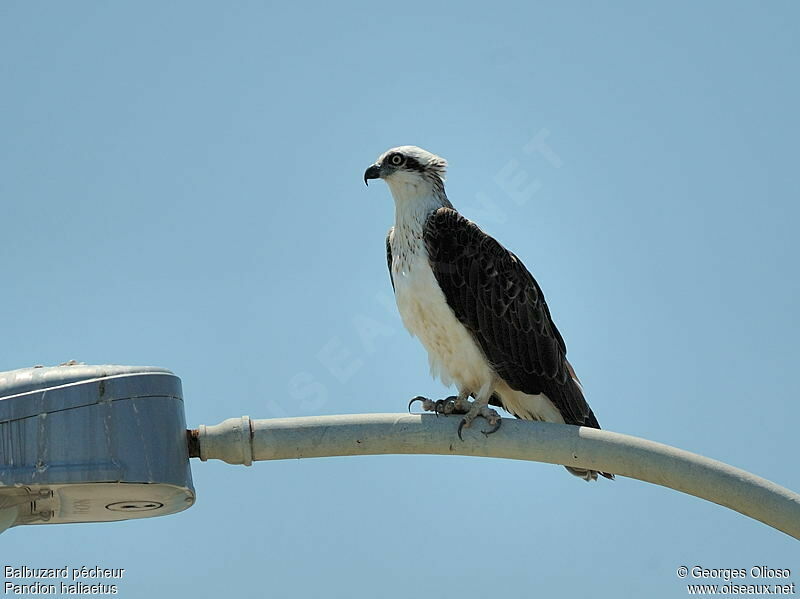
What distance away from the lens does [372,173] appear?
9.42m

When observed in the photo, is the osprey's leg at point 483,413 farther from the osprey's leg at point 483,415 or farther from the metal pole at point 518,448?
the metal pole at point 518,448

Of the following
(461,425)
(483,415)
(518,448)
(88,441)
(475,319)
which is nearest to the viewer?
(88,441)

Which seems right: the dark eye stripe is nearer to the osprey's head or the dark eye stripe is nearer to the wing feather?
the osprey's head

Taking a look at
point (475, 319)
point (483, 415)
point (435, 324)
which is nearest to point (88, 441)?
point (483, 415)

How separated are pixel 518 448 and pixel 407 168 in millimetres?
3487

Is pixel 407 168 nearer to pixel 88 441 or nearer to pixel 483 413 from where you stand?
pixel 483 413

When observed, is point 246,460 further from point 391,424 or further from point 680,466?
point 680,466

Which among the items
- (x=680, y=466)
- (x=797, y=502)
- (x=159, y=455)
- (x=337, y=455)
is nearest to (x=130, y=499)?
(x=159, y=455)

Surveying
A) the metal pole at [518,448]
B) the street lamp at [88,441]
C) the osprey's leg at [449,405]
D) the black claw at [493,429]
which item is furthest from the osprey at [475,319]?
the street lamp at [88,441]

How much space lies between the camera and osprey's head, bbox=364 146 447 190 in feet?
30.7

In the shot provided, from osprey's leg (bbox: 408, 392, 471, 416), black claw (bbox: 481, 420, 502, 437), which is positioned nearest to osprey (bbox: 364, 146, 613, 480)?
osprey's leg (bbox: 408, 392, 471, 416)

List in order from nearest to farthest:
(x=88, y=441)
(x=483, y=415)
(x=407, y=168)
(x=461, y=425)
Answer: (x=88, y=441) → (x=461, y=425) → (x=483, y=415) → (x=407, y=168)

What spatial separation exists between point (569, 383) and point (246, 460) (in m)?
3.46

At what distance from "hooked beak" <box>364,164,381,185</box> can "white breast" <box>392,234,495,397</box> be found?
724mm
